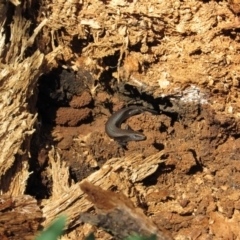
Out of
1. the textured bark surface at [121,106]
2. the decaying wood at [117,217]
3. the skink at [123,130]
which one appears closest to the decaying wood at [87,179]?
the textured bark surface at [121,106]

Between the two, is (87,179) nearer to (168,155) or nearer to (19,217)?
(19,217)

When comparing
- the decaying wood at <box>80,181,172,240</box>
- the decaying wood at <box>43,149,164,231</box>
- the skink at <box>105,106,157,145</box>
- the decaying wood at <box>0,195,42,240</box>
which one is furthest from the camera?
the skink at <box>105,106,157,145</box>

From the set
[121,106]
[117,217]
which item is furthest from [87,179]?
[117,217]

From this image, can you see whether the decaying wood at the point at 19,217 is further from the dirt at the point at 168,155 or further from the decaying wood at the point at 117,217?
the decaying wood at the point at 117,217

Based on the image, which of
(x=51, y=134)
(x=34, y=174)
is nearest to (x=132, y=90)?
(x=51, y=134)

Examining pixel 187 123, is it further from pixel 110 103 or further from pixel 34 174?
pixel 34 174

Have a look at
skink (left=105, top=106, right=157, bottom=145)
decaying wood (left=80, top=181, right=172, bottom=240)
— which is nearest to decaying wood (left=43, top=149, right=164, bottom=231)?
skink (left=105, top=106, right=157, bottom=145)

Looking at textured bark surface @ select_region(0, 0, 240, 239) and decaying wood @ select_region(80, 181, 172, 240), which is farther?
textured bark surface @ select_region(0, 0, 240, 239)

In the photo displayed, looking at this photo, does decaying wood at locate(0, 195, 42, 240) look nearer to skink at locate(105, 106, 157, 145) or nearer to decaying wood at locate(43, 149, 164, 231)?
decaying wood at locate(43, 149, 164, 231)
